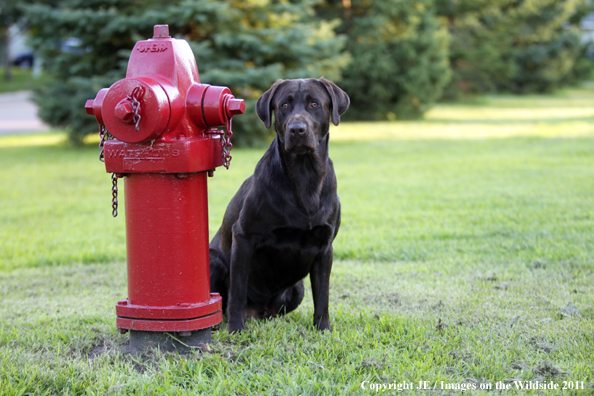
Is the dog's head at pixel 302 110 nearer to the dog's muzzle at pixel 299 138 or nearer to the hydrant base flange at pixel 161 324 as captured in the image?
the dog's muzzle at pixel 299 138

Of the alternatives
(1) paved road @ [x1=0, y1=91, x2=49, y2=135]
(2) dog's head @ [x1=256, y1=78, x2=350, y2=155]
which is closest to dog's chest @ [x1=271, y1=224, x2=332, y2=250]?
(2) dog's head @ [x1=256, y1=78, x2=350, y2=155]

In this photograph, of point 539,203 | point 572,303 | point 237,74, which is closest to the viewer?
point 572,303

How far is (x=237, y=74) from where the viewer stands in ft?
38.7

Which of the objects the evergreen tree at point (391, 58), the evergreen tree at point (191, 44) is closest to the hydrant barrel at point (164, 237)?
the evergreen tree at point (191, 44)

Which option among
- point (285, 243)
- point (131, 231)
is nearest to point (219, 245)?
point (285, 243)

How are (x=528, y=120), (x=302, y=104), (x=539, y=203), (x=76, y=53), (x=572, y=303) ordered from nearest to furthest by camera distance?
1. (x=302, y=104)
2. (x=572, y=303)
3. (x=539, y=203)
4. (x=76, y=53)
5. (x=528, y=120)

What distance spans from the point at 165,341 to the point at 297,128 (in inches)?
50.5

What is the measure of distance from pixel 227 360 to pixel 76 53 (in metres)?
12.2

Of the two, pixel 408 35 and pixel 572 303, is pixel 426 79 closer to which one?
pixel 408 35

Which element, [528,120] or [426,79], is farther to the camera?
[426,79]

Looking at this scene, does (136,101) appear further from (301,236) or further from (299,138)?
(301,236)

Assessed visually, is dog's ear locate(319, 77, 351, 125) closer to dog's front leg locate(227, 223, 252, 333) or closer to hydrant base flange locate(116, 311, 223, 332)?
dog's front leg locate(227, 223, 252, 333)

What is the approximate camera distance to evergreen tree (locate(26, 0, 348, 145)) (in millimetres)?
12047

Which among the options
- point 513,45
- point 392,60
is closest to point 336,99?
point 392,60
